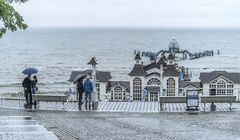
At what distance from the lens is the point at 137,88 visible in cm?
5256

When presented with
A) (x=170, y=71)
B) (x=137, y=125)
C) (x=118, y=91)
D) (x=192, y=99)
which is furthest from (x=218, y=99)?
(x=118, y=91)

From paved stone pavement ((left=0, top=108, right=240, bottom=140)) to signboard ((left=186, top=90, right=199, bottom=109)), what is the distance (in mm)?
670

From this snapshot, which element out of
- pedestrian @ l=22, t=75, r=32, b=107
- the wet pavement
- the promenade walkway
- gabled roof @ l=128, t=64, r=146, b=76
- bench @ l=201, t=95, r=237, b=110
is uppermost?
gabled roof @ l=128, t=64, r=146, b=76

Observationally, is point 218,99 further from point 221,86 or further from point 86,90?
point 221,86

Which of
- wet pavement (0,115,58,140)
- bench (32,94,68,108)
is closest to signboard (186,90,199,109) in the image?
bench (32,94,68,108)

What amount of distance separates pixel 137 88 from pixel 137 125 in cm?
2994

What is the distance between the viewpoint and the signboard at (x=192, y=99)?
88.3 feet

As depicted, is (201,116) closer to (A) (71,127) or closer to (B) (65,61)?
(A) (71,127)

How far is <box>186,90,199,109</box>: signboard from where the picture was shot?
26.9 m

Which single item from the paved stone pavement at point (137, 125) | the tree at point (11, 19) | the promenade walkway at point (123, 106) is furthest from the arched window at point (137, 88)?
the tree at point (11, 19)

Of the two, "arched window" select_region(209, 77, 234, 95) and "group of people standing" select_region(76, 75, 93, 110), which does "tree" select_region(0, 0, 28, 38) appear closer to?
"group of people standing" select_region(76, 75, 93, 110)

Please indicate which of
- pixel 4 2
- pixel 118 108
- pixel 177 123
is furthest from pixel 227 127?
pixel 4 2

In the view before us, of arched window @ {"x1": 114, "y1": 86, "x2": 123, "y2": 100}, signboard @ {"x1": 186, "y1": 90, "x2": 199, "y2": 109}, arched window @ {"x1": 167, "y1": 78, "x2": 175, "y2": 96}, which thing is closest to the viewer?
signboard @ {"x1": 186, "y1": 90, "x2": 199, "y2": 109}

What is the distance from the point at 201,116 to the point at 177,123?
8.69 feet
